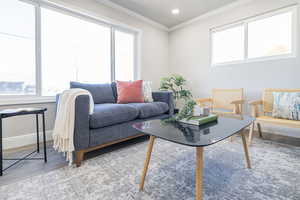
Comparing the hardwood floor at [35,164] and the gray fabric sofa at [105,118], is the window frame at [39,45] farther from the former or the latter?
the hardwood floor at [35,164]

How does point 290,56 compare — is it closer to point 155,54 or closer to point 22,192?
point 155,54

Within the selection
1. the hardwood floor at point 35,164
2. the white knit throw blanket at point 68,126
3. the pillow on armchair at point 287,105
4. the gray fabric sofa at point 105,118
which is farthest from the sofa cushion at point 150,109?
the pillow on armchair at point 287,105

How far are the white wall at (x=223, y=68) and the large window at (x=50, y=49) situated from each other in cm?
153

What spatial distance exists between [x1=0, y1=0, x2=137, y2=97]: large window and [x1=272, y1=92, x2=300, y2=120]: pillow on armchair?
8.80 ft

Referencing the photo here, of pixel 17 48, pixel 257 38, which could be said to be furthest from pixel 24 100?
pixel 257 38

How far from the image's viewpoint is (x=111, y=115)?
168cm

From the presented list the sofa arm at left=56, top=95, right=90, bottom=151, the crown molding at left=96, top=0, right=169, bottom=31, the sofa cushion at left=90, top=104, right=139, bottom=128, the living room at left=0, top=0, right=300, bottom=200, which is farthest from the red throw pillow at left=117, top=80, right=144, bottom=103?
the crown molding at left=96, top=0, right=169, bottom=31

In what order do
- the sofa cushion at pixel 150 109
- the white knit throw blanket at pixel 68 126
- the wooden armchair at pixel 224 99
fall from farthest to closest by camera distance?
the wooden armchair at pixel 224 99 < the sofa cushion at pixel 150 109 < the white knit throw blanket at pixel 68 126

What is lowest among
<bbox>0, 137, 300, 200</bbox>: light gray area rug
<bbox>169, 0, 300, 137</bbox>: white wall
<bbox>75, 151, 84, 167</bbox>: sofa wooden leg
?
<bbox>0, 137, 300, 200</bbox>: light gray area rug

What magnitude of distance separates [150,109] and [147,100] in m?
0.44

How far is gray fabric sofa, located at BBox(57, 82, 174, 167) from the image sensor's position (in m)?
1.42

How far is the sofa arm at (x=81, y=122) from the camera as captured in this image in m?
1.40

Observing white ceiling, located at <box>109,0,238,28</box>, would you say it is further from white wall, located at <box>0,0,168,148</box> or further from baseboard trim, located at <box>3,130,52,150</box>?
baseboard trim, located at <box>3,130,52,150</box>

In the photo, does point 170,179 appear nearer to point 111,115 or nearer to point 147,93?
point 111,115
